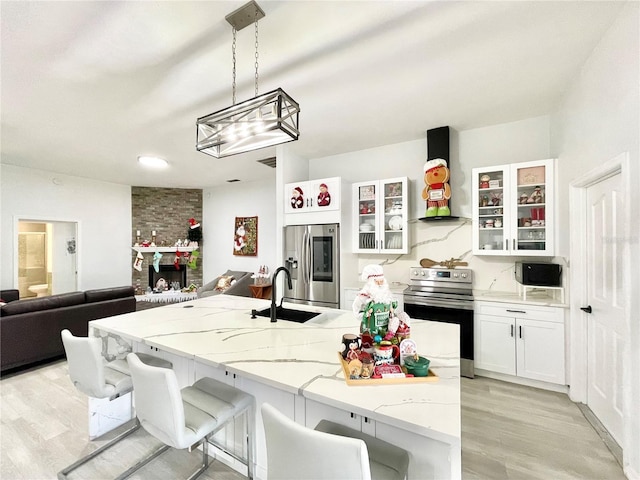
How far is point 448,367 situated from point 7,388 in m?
3.98

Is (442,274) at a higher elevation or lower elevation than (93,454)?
higher

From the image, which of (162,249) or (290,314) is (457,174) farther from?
(162,249)

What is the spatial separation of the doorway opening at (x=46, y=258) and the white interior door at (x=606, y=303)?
7.59 metres

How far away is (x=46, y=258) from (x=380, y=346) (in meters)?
8.11

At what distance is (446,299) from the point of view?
119 inches

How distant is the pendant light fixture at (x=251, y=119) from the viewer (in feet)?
5.18

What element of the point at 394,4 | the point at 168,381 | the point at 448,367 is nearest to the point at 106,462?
the point at 168,381

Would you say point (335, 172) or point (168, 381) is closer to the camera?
point (168, 381)

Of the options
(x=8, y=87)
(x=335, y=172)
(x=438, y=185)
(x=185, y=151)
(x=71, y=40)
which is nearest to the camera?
(x=71, y=40)

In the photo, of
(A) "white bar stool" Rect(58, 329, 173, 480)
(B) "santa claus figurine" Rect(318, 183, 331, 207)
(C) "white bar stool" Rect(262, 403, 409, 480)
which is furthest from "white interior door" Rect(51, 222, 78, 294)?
(C) "white bar stool" Rect(262, 403, 409, 480)

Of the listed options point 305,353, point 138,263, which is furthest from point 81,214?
point 305,353

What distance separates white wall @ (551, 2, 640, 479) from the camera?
5.21 feet

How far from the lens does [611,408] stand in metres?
1.99

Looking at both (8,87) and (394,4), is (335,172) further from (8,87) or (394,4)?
(8,87)
